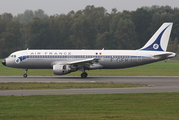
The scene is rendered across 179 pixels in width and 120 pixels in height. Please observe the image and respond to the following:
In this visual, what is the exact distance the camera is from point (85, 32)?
123625 mm

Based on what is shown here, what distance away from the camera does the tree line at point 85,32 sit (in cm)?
11738

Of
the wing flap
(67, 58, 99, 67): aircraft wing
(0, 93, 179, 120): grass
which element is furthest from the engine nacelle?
(0, 93, 179, 120): grass

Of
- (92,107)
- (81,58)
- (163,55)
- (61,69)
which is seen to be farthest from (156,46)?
(92,107)


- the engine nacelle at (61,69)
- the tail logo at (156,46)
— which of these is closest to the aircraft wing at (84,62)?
the engine nacelle at (61,69)

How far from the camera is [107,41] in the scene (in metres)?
120

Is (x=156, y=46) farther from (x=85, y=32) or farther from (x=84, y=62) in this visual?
(x=85, y=32)

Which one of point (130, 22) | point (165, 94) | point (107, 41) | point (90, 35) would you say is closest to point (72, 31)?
point (90, 35)

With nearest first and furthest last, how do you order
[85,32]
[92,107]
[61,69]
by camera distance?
[92,107]
[61,69]
[85,32]

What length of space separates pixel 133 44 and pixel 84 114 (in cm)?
10563

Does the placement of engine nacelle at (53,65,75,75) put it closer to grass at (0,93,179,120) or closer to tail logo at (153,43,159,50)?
tail logo at (153,43,159,50)

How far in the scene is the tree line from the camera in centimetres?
11738

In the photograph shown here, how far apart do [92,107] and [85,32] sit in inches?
4257

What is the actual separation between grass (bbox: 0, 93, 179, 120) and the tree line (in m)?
97.2

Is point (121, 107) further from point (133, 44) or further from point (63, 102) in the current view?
point (133, 44)
